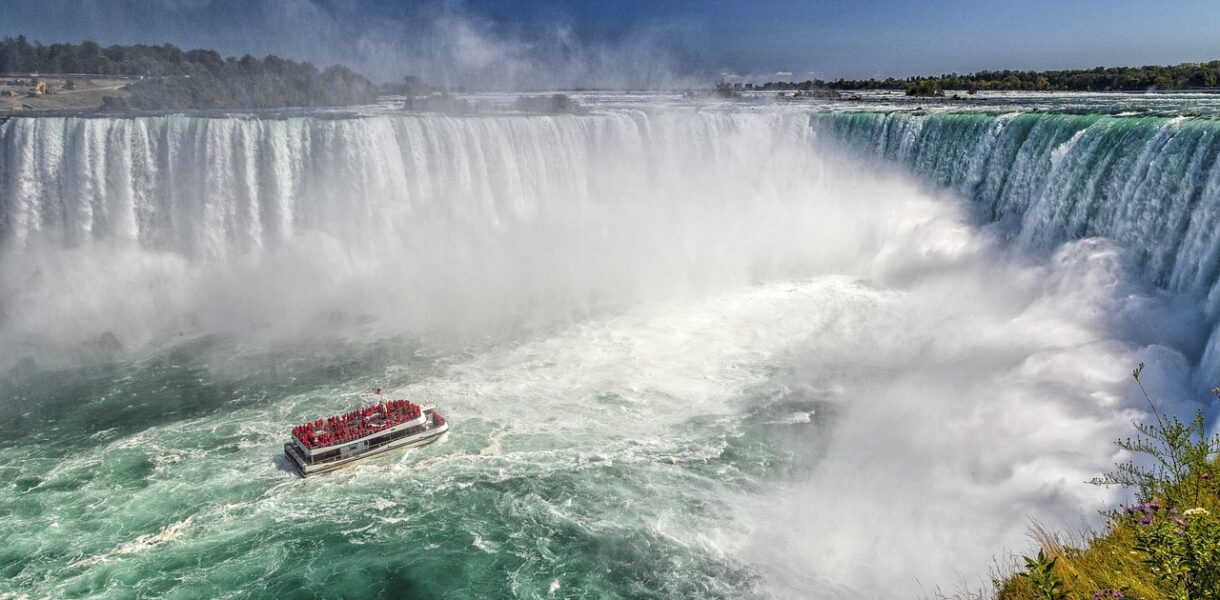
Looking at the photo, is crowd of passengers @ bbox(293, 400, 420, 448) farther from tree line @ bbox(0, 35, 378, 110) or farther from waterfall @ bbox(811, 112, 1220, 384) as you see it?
tree line @ bbox(0, 35, 378, 110)

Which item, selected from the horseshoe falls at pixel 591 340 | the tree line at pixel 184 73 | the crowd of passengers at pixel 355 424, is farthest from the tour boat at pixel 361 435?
the tree line at pixel 184 73

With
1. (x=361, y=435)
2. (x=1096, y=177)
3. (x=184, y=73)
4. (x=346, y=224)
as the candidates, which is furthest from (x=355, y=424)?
(x=184, y=73)

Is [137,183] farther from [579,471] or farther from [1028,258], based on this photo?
[1028,258]

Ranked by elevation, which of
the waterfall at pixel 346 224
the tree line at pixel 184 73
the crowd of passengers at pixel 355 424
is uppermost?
the tree line at pixel 184 73

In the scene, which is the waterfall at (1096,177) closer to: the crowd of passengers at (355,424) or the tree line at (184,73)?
the crowd of passengers at (355,424)

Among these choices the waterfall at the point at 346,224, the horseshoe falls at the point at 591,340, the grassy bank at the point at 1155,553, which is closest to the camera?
the grassy bank at the point at 1155,553

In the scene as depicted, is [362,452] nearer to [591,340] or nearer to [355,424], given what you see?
[355,424]

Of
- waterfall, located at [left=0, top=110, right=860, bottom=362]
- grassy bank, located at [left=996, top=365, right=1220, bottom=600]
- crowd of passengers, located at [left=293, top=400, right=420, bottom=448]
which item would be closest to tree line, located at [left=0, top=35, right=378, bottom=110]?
waterfall, located at [left=0, top=110, right=860, bottom=362]
